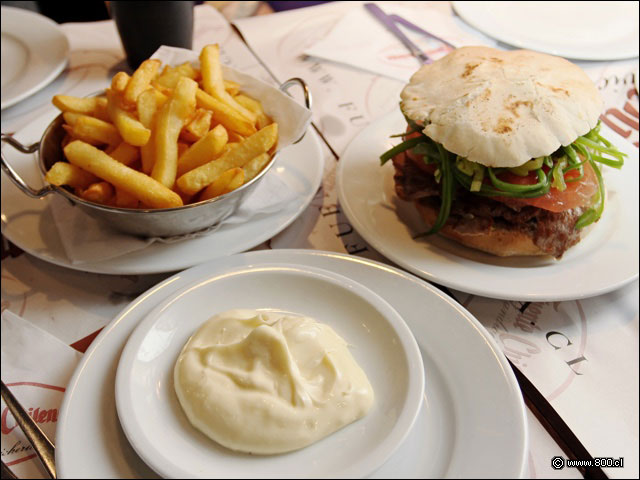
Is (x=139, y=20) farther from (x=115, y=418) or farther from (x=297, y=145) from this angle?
(x=115, y=418)

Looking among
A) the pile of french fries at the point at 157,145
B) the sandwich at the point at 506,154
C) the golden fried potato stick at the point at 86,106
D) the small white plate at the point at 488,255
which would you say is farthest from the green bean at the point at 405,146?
the golden fried potato stick at the point at 86,106

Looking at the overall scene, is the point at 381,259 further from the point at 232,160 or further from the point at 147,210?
the point at 147,210

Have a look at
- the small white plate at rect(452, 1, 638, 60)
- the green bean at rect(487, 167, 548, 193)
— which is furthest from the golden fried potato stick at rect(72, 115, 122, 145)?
the small white plate at rect(452, 1, 638, 60)

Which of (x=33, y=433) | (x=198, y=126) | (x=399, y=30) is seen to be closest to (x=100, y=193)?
(x=198, y=126)

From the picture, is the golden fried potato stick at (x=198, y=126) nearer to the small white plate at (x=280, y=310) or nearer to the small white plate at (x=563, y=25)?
the small white plate at (x=280, y=310)

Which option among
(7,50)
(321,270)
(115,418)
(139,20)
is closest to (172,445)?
(115,418)
